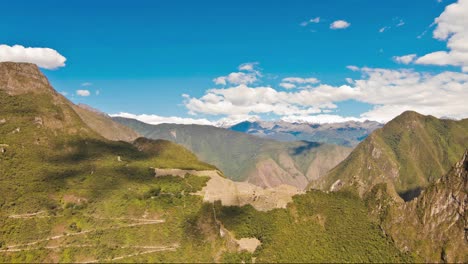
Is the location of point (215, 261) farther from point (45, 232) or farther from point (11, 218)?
point (11, 218)

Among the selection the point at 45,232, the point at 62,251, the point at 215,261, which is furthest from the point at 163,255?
the point at 45,232

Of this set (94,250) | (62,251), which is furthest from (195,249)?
(62,251)

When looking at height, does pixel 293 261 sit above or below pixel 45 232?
below

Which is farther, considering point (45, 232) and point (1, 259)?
point (45, 232)

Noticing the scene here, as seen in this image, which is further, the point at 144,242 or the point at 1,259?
the point at 144,242

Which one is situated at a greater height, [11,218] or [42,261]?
[11,218]

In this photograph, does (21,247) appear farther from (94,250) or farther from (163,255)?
(163,255)

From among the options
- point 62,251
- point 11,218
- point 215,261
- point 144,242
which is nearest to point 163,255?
point 144,242
